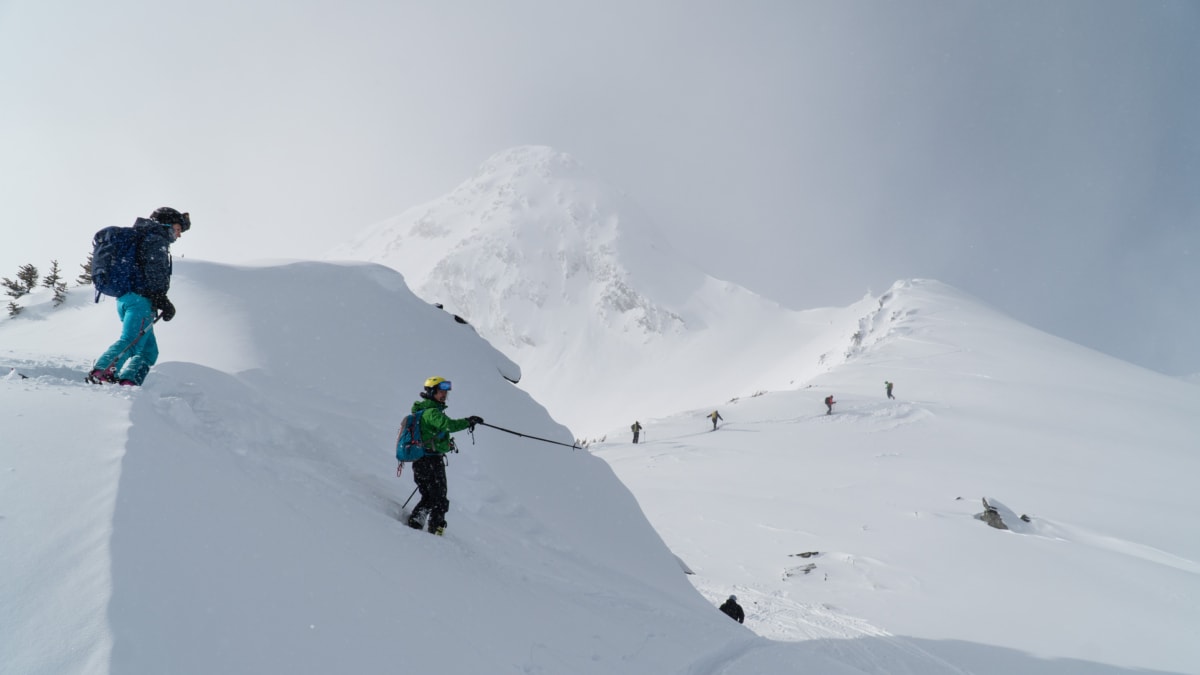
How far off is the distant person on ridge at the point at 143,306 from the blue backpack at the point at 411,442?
2.43 metres

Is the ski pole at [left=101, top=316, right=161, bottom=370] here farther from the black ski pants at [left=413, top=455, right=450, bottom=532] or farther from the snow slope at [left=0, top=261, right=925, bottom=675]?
the black ski pants at [left=413, top=455, right=450, bottom=532]

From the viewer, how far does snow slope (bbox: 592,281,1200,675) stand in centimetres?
1055

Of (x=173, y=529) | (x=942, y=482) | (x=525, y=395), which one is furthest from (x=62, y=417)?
(x=942, y=482)

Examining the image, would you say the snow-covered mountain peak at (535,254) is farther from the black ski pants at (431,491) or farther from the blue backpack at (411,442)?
the black ski pants at (431,491)

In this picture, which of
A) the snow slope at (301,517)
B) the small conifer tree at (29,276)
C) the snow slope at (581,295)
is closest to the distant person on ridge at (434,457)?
the snow slope at (301,517)

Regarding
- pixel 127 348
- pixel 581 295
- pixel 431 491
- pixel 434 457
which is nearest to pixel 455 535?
pixel 431 491

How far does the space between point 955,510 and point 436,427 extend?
57.0 feet

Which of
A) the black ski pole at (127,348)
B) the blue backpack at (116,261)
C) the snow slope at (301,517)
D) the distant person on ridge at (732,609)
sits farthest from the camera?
the distant person on ridge at (732,609)

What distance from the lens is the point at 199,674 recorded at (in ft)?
7.80

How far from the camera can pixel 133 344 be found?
543 cm

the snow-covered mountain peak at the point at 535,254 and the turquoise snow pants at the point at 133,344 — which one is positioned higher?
the snow-covered mountain peak at the point at 535,254

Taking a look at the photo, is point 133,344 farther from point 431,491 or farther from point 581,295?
point 581,295

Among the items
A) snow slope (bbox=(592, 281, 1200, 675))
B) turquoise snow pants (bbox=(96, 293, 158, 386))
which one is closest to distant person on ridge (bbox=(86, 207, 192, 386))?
turquoise snow pants (bbox=(96, 293, 158, 386))

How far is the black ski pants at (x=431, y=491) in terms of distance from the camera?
229 inches
